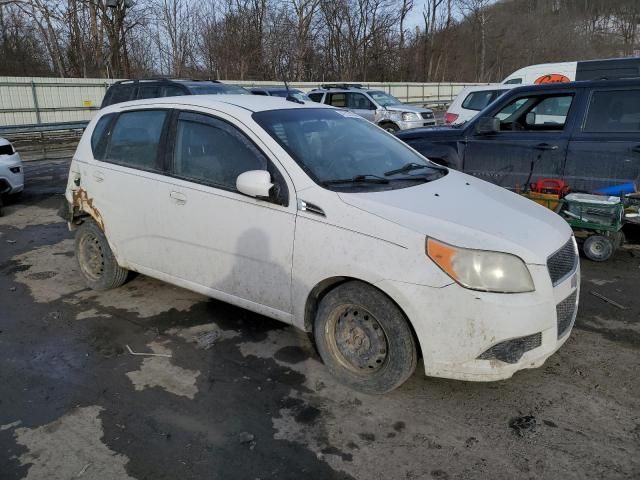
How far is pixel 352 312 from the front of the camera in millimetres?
3314

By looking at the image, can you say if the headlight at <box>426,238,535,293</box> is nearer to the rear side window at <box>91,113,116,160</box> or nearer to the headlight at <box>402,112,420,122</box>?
the rear side window at <box>91,113,116,160</box>

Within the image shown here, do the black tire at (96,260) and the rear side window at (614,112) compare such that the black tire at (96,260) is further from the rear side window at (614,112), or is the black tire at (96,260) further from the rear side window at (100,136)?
the rear side window at (614,112)

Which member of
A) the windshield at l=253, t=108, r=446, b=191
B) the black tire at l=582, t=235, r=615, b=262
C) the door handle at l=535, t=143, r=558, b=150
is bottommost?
the black tire at l=582, t=235, r=615, b=262

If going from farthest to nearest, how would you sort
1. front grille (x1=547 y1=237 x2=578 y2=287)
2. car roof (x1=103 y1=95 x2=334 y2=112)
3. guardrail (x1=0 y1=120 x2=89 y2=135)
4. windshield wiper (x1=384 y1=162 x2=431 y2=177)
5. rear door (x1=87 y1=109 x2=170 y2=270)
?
guardrail (x1=0 y1=120 x2=89 y2=135)
rear door (x1=87 y1=109 x2=170 y2=270)
car roof (x1=103 y1=95 x2=334 y2=112)
windshield wiper (x1=384 y1=162 x2=431 y2=177)
front grille (x1=547 y1=237 x2=578 y2=287)

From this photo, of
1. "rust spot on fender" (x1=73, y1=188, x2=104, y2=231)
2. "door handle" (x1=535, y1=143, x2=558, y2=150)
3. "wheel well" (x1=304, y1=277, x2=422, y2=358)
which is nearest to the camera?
"wheel well" (x1=304, y1=277, x2=422, y2=358)

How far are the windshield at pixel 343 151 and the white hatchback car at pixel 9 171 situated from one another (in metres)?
6.39

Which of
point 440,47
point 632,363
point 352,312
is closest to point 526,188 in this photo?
point 632,363

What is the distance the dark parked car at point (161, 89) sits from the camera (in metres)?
10.9

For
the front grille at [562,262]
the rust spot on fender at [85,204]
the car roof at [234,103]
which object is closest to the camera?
the front grille at [562,262]

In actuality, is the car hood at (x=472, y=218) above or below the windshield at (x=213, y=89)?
below

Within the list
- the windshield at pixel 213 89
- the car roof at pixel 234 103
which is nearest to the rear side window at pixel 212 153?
the car roof at pixel 234 103

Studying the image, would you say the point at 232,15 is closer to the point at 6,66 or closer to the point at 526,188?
the point at 6,66

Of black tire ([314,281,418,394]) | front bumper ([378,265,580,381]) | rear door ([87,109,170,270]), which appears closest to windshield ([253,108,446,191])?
black tire ([314,281,418,394])

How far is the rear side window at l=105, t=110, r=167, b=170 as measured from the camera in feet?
14.1
